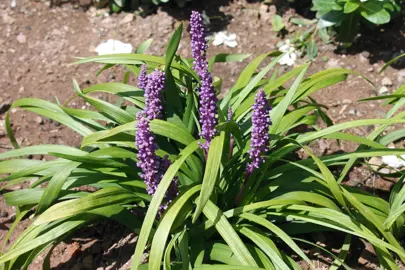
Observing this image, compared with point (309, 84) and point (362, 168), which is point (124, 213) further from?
point (362, 168)

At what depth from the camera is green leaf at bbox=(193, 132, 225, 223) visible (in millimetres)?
2152

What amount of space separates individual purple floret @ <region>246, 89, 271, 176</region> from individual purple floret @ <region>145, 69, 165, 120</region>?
0.42 metres

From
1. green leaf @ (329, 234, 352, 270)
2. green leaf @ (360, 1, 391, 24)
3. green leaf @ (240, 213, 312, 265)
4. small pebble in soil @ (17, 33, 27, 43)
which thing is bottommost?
green leaf @ (329, 234, 352, 270)

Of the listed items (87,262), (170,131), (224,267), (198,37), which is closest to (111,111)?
(170,131)

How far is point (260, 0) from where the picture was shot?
4.64m

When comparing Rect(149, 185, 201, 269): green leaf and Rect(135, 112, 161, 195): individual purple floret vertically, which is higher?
Rect(135, 112, 161, 195): individual purple floret

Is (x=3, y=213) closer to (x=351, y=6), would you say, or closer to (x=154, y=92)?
(x=154, y=92)

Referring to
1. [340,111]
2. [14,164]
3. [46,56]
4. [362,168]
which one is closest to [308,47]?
[340,111]

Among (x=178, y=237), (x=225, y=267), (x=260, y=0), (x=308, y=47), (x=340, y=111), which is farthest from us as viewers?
(x=260, y=0)

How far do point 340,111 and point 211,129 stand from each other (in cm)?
167

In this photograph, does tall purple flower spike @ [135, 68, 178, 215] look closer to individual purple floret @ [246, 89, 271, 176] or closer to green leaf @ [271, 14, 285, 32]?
individual purple floret @ [246, 89, 271, 176]

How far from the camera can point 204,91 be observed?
231 cm

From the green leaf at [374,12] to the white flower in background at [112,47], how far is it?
5.50 feet

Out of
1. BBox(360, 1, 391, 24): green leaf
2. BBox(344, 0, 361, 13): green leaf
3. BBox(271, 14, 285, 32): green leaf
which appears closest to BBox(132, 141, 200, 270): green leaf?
BBox(344, 0, 361, 13): green leaf
